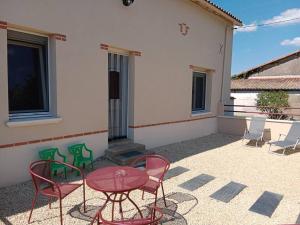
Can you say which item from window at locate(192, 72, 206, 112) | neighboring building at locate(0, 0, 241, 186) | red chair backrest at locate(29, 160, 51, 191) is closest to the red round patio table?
red chair backrest at locate(29, 160, 51, 191)

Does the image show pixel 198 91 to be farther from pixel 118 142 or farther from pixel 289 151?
pixel 118 142

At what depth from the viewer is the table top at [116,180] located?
2.87 meters

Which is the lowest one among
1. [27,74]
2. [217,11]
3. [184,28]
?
[27,74]

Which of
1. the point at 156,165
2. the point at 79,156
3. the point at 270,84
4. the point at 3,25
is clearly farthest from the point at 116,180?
the point at 270,84

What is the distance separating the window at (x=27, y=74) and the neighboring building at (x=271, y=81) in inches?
794

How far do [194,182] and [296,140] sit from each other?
5.10 meters

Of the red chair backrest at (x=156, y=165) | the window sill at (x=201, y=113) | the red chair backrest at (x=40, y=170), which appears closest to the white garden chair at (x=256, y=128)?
the window sill at (x=201, y=113)

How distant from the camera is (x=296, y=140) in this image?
8.18m

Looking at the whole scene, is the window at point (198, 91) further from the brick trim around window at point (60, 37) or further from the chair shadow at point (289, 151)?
the brick trim around window at point (60, 37)

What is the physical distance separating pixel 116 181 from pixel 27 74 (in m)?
3.18

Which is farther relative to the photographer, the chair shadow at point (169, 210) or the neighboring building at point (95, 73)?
the neighboring building at point (95, 73)

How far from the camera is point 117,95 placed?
6758 millimetres

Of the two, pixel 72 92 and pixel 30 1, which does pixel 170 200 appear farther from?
pixel 30 1

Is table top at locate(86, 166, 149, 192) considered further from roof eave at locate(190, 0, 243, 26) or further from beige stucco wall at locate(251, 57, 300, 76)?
beige stucco wall at locate(251, 57, 300, 76)
